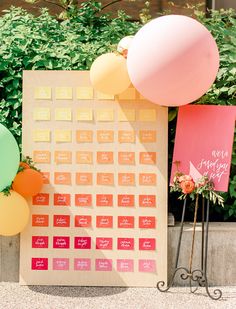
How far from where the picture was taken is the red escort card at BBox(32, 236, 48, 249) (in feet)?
14.4

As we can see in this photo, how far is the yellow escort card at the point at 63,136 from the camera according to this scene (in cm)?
443

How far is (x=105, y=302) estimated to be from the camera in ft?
13.3

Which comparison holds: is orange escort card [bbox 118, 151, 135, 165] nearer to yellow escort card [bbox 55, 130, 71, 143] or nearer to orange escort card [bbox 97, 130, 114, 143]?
orange escort card [bbox 97, 130, 114, 143]

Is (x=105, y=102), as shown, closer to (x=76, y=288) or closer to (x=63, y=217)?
(x=63, y=217)

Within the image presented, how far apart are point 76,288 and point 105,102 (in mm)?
1480

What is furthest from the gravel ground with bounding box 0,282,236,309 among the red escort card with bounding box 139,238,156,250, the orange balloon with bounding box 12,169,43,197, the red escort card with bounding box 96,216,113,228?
the orange balloon with bounding box 12,169,43,197

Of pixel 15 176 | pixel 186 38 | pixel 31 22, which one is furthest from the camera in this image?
pixel 31 22

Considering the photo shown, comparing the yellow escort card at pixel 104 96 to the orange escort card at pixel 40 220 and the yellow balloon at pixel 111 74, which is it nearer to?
the yellow balloon at pixel 111 74

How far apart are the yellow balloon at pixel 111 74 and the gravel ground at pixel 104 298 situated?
1.54 m

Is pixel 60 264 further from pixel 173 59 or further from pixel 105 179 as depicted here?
pixel 173 59

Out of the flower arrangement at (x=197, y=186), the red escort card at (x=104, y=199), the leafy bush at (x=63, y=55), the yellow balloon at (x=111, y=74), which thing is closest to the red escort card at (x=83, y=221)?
the red escort card at (x=104, y=199)

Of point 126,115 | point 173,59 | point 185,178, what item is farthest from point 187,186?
point 173,59

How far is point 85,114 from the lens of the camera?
4.42 m

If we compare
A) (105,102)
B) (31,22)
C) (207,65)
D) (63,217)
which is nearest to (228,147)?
(207,65)
